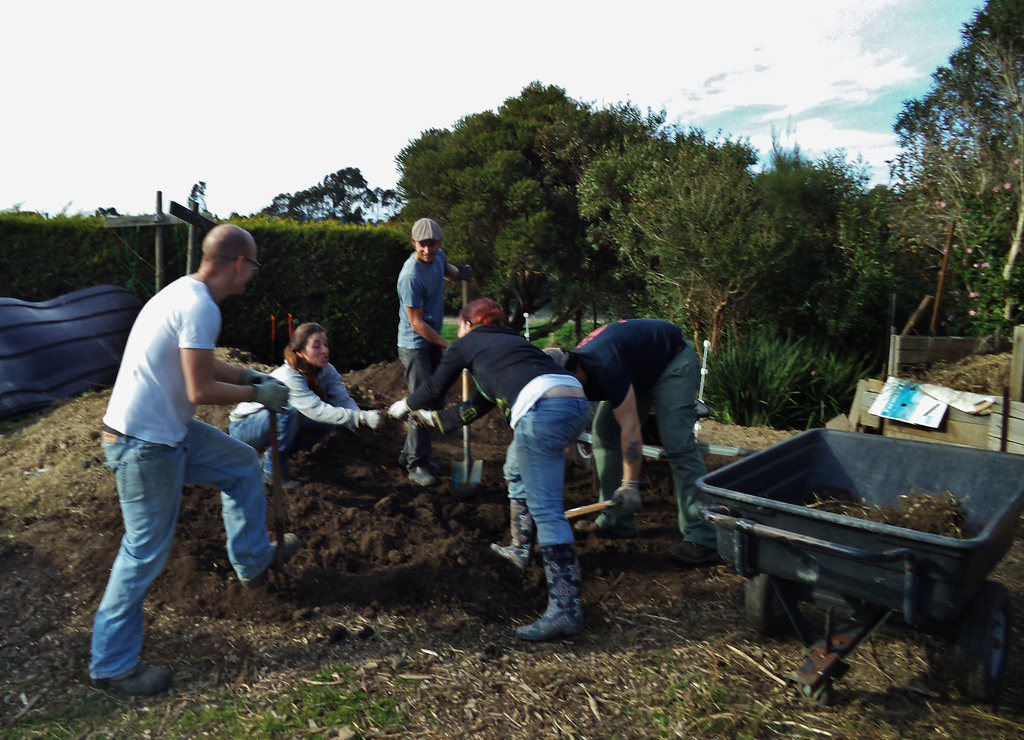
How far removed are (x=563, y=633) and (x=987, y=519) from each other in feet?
6.67

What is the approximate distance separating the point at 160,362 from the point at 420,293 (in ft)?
8.51

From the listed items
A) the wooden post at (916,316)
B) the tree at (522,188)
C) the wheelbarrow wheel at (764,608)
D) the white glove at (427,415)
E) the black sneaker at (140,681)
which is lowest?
the black sneaker at (140,681)

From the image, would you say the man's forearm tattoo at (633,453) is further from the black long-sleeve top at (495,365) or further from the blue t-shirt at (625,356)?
the black long-sleeve top at (495,365)

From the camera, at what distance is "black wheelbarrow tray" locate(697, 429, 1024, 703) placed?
8.18 ft

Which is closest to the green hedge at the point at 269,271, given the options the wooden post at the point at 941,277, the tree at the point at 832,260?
the tree at the point at 832,260

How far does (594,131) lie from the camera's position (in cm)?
1344

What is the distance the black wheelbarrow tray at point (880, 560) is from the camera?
2.49 metres

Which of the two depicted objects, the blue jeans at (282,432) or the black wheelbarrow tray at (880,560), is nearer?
the black wheelbarrow tray at (880,560)

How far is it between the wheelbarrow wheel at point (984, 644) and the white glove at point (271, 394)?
2.98 metres

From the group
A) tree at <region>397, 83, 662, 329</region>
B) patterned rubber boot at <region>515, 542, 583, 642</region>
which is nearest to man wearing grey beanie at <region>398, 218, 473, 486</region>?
patterned rubber boot at <region>515, 542, 583, 642</region>

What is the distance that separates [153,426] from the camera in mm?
2848

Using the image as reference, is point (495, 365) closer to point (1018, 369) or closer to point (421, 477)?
point (421, 477)

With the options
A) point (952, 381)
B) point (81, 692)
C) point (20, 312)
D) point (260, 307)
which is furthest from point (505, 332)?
point (260, 307)

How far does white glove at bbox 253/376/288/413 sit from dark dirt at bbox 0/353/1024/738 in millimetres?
942
